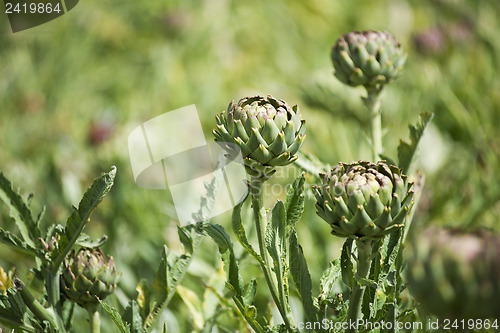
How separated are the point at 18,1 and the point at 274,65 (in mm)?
1150

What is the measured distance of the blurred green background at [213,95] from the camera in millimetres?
935

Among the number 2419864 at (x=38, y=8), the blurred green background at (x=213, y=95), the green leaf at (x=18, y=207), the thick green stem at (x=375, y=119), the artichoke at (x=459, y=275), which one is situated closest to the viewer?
the artichoke at (x=459, y=275)

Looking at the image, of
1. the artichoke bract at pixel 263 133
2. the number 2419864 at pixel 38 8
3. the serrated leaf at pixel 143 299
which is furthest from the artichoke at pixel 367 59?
the number 2419864 at pixel 38 8

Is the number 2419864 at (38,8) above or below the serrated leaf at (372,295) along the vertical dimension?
above

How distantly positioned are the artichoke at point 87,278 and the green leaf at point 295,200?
14 centimetres

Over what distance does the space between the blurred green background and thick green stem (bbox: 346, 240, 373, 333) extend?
0.65ft

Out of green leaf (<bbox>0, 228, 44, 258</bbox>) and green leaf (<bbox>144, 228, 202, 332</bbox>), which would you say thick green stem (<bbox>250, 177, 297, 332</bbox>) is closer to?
green leaf (<bbox>144, 228, 202, 332</bbox>)

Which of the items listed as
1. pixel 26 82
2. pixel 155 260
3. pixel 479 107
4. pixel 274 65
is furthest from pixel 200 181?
pixel 274 65

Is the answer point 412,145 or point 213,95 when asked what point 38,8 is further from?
point 213,95

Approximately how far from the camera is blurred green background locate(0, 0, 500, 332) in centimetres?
93

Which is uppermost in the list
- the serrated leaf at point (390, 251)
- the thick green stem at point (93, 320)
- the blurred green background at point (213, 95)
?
the serrated leaf at point (390, 251)

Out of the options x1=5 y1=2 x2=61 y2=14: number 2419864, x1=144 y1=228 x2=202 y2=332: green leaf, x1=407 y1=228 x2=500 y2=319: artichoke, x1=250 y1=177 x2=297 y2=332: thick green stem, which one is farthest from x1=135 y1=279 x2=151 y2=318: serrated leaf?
x1=5 y1=2 x2=61 y2=14: number 2419864

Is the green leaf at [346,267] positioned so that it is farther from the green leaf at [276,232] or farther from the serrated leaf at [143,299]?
the serrated leaf at [143,299]

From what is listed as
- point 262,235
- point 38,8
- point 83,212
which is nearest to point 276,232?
point 262,235
